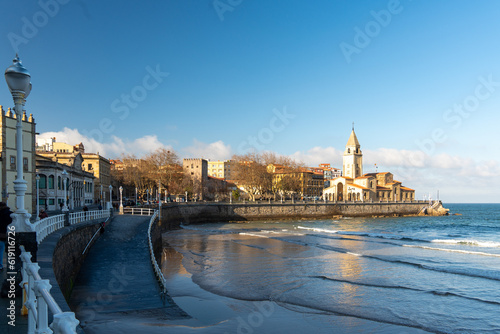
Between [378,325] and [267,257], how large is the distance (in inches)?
486

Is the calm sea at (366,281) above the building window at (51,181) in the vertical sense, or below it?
below

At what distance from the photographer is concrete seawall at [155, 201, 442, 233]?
56.1m

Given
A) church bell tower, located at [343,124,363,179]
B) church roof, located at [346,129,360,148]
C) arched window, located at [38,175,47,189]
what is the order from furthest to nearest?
church roof, located at [346,129,360,148]
church bell tower, located at [343,124,363,179]
arched window, located at [38,175,47,189]

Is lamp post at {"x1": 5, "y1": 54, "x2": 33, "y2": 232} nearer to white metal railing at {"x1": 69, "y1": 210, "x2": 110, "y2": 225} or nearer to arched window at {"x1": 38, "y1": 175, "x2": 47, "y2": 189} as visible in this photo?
white metal railing at {"x1": 69, "y1": 210, "x2": 110, "y2": 225}

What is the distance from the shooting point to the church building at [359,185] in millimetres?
95688

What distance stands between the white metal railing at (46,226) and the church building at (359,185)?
82.5 m

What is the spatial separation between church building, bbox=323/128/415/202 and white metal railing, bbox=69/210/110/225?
7459 centimetres

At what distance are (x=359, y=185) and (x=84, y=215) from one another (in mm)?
85157

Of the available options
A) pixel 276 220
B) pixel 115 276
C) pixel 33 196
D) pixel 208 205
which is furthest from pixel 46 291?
pixel 276 220

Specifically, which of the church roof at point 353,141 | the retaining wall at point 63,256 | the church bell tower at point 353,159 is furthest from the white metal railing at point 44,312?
the church roof at point 353,141

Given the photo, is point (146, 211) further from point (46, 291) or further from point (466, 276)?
point (46, 291)

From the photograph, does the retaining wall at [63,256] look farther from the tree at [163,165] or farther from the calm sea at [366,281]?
the tree at [163,165]
